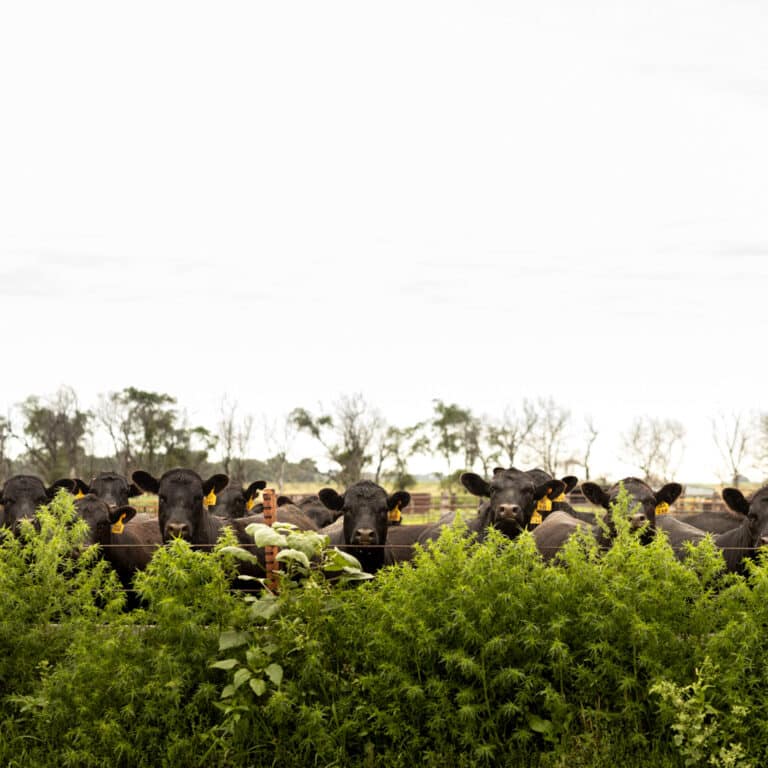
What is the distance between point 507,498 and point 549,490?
41.7 inches

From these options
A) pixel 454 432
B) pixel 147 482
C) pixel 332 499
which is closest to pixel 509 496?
pixel 332 499

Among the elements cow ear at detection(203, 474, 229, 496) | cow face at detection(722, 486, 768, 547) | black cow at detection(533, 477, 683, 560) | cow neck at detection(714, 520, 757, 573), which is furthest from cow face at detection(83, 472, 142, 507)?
cow face at detection(722, 486, 768, 547)

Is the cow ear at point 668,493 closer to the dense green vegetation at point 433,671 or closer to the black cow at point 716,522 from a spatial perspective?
the black cow at point 716,522

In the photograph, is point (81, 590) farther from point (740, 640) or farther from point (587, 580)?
point (740, 640)

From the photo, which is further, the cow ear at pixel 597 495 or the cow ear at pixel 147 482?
the cow ear at pixel 147 482

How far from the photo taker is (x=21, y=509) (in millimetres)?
12031

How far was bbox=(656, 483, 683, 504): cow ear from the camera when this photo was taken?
11531 millimetres

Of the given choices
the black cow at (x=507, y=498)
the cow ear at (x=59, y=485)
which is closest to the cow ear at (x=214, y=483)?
the cow ear at (x=59, y=485)

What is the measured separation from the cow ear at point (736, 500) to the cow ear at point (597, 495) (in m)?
1.38

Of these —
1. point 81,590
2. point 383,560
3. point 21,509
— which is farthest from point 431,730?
point 21,509

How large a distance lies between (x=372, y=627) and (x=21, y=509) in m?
6.68

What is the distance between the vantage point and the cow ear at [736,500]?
34.7 ft

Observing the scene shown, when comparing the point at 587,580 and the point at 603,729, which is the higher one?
the point at 587,580

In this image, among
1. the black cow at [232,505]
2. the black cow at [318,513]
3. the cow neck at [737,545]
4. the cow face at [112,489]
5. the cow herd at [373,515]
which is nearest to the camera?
the cow neck at [737,545]
